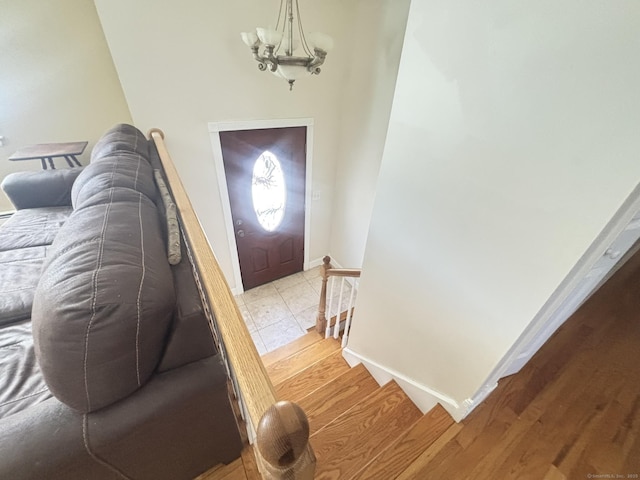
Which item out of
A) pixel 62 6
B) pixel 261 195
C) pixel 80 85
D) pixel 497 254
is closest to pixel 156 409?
pixel 497 254

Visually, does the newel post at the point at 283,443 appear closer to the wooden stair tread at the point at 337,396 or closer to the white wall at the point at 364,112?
the wooden stair tread at the point at 337,396

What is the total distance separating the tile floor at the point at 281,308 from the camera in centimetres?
301

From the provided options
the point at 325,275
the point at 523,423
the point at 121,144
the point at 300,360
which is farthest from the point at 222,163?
the point at 523,423

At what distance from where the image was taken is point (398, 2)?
2.09m

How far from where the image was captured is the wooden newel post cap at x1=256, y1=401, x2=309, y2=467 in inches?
13.2

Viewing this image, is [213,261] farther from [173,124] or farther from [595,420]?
[173,124]

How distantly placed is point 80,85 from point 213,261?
2.60 meters

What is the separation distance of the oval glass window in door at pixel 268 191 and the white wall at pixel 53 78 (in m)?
1.33

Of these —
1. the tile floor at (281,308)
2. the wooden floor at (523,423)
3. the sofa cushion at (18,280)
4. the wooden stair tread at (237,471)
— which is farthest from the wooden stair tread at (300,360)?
the sofa cushion at (18,280)

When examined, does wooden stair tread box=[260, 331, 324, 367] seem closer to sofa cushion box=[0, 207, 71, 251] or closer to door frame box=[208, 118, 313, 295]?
door frame box=[208, 118, 313, 295]

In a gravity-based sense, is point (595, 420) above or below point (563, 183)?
below

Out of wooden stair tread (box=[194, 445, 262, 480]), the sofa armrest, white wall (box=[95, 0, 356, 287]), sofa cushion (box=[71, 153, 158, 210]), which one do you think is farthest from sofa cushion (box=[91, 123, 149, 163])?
wooden stair tread (box=[194, 445, 262, 480])

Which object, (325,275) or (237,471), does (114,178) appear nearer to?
(237,471)

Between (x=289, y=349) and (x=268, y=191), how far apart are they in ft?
5.98
